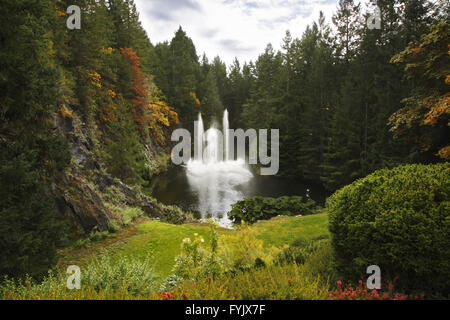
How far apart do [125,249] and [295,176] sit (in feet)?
78.1

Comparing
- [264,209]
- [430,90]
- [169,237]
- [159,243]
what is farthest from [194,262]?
[430,90]

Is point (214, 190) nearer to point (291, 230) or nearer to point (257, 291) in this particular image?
point (291, 230)

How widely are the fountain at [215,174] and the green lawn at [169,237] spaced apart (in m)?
4.25

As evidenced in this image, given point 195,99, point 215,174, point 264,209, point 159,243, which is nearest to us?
point 159,243

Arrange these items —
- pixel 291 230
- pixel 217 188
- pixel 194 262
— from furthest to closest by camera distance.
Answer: pixel 217 188 → pixel 291 230 → pixel 194 262

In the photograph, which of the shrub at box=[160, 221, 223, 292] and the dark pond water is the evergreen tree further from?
the dark pond water

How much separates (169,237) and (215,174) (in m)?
18.9

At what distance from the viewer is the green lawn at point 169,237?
801cm

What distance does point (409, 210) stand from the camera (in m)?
3.75

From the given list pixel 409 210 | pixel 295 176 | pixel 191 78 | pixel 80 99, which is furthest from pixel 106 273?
pixel 191 78

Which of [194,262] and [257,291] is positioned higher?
[257,291]

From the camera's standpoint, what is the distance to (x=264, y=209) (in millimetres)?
16266

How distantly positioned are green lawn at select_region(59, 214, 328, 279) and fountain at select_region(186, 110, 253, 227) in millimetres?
4246
